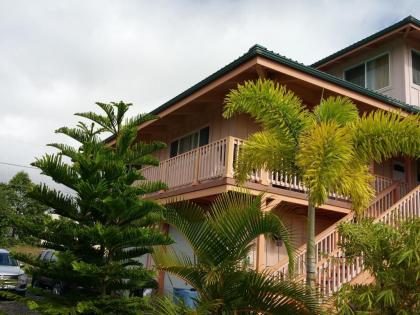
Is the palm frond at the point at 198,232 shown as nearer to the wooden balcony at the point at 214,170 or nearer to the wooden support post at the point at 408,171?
the wooden balcony at the point at 214,170

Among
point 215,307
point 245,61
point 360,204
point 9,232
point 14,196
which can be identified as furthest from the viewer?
point 14,196

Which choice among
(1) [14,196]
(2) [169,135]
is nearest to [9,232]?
(1) [14,196]

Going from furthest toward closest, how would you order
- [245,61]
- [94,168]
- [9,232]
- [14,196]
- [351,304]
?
Result: [14,196], [9,232], [245,61], [94,168], [351,304]

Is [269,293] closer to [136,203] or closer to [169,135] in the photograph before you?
[136,203]

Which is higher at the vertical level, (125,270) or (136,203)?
(136,203)

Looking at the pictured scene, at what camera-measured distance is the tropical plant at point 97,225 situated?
263 inches

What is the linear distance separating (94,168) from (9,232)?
3317 cm

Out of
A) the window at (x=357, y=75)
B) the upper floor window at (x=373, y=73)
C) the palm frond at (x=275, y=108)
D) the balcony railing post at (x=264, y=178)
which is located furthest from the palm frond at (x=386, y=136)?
the window at (x=357, y=75)

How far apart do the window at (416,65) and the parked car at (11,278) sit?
14.0 metres

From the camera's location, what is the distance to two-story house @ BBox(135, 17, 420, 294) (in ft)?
34.0

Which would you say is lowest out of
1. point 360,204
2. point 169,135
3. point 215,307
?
point 215,307

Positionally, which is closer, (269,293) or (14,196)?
(269,293)

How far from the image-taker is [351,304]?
5836 millimetres

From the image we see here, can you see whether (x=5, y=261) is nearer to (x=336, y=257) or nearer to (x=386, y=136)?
(x=336, y=257)
